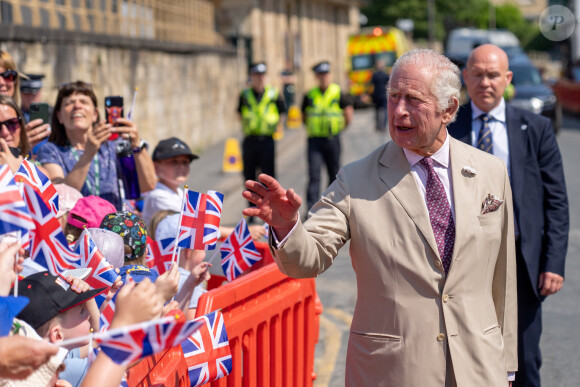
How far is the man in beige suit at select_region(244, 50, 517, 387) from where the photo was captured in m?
3.30

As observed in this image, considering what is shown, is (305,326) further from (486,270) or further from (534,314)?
(486,270)

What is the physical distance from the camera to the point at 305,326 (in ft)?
16.4

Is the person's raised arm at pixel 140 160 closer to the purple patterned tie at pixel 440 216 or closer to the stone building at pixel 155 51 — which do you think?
the purple patterned tie at pixel 440 216

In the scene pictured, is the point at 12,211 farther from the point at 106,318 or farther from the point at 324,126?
the point at 324,126

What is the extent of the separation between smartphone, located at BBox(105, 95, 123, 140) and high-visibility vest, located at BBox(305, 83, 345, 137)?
6.24 m

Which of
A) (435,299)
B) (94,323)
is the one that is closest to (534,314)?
(435,299)

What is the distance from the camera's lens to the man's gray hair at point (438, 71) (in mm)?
3334

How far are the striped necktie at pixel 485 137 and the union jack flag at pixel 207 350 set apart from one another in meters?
2.02

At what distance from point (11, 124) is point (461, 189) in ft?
9.43

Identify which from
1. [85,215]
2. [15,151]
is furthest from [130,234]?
[15,151]

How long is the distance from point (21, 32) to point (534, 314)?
31.0 ft

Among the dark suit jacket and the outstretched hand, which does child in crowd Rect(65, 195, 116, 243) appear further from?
the dark suit jacket

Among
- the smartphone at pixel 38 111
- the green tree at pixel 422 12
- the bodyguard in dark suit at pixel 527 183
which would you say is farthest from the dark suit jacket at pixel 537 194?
the green tree at pixel 422 12

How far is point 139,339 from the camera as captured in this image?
7.59 feet
